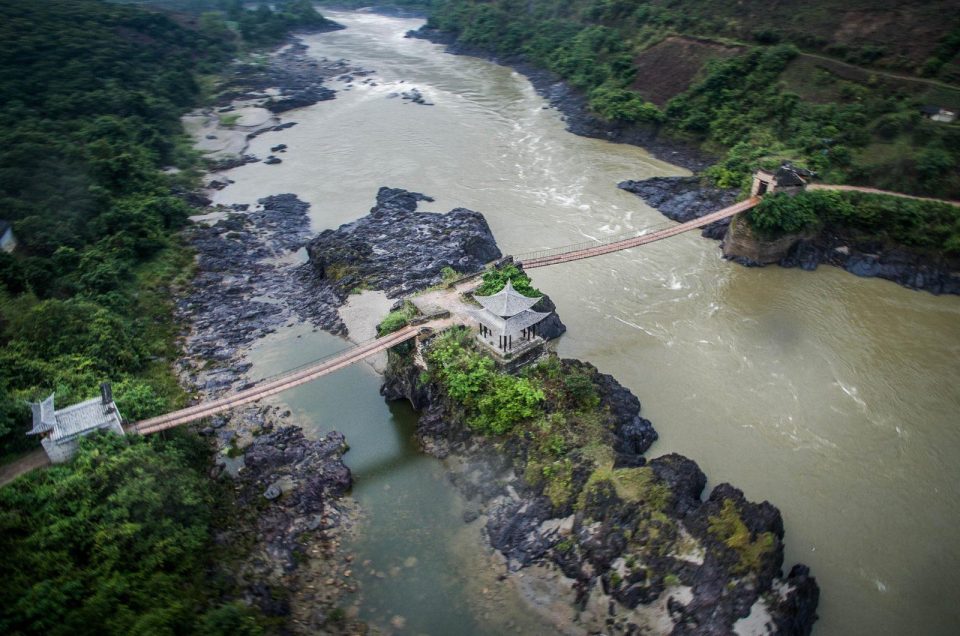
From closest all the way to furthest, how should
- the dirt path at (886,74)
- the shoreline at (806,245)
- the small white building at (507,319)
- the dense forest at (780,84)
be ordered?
the small white building at (507,319)
the shoreline at (806,245)
the dense forest at (780,84)
the dirt path at (886,74)

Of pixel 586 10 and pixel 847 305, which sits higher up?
pixel 586 10

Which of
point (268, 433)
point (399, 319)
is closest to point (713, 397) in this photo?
point (399, 319)

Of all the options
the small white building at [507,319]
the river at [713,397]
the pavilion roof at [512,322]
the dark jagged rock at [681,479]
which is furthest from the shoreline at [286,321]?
the pavilion roof at [512,322]

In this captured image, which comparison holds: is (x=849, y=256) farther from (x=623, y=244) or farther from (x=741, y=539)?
(x=741, y=539)

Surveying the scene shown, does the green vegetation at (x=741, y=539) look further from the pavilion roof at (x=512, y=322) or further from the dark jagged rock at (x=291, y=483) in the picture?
the dark jagged rock at (x=291, y=483)

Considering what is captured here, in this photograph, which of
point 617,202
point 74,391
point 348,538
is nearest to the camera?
point 348,538

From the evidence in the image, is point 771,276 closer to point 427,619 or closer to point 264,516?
point 427,619

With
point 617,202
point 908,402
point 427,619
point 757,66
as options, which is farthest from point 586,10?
point 427,619
